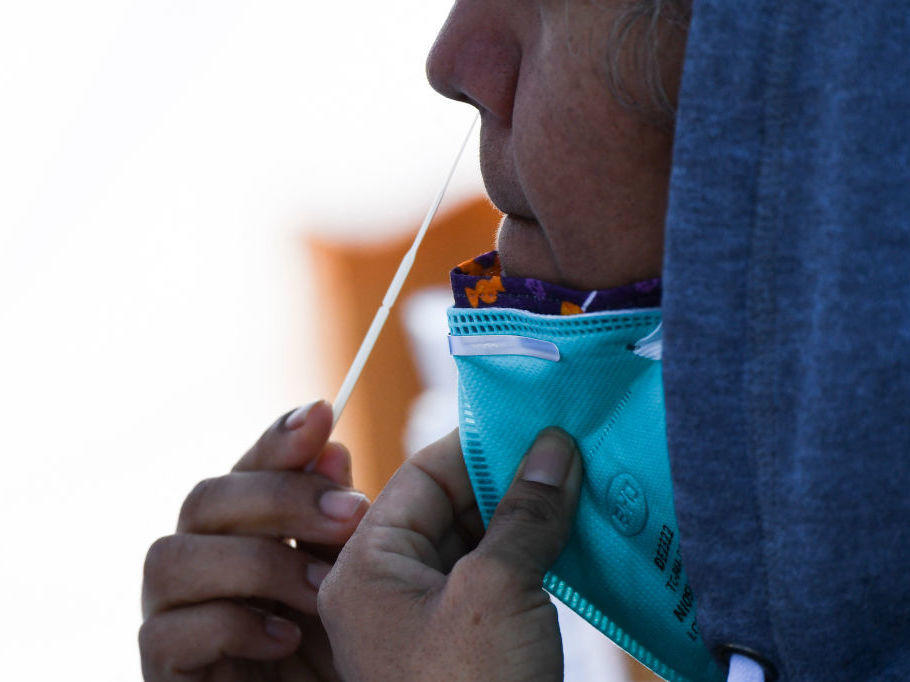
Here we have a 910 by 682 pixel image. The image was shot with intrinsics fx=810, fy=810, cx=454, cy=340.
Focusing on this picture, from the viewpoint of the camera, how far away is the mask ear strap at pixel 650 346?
727 millimetres

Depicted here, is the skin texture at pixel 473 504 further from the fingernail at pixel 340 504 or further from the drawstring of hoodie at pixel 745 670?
the drawstring of hoodie at pixel 745 670

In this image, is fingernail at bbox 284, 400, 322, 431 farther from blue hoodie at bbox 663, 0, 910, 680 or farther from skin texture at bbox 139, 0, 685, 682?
blue hoodie at bbox 663, 0, 910, 680

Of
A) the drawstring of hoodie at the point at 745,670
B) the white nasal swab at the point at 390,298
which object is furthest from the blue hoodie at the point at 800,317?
the white nasal swab at the point at 390,298

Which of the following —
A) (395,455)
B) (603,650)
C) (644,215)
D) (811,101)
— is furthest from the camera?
(395,455)

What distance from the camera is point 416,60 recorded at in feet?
6.79

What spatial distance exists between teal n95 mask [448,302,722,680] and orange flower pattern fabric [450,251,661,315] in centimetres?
1

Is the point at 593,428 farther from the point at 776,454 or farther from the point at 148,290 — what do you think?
the point at 148,290

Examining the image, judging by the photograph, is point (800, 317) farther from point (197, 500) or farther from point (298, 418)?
point (197, 500)

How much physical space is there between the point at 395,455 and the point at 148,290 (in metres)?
0.73

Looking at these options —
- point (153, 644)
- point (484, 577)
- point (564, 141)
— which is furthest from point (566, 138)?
point (153, 644)

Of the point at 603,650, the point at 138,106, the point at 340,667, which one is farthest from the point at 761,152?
the point at 138,106

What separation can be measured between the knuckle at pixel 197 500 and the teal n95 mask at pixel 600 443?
1.25ft

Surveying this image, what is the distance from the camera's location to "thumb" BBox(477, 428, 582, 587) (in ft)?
2.38

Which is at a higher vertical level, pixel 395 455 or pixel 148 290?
pixel 148 290
